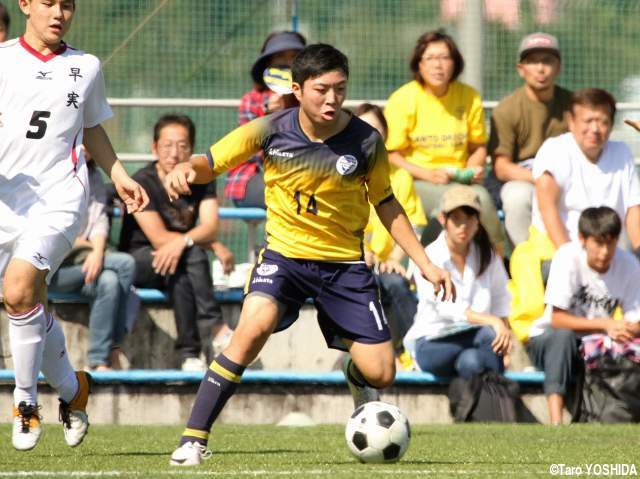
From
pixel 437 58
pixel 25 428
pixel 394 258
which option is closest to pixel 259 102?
pixel 437 58

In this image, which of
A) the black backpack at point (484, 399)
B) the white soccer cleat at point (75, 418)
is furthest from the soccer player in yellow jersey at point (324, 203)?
the black backpack at point (484, 399)

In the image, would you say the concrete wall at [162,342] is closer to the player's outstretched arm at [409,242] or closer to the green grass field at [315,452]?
the green grass field at [315,452]

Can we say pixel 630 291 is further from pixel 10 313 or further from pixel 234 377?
pixel 10 313

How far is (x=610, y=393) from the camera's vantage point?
32.1ft

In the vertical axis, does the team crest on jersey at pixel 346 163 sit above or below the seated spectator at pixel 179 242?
above

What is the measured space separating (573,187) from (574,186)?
0.04 feet

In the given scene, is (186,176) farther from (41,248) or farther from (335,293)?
(335,293)

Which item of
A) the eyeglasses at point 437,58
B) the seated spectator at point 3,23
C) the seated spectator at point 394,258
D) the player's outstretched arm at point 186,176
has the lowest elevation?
the seated spectator at point 394,258

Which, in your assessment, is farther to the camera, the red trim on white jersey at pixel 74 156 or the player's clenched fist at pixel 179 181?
the red trim on white jersey at pixel 74 156

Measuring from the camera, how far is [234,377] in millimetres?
6691

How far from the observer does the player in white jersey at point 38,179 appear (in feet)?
22.4

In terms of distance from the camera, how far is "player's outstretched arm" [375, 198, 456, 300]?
6981 mm

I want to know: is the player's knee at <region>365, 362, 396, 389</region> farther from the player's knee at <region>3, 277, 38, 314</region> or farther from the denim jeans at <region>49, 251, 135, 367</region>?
the denim jeans at <region>49, 251, 135, 367</region>

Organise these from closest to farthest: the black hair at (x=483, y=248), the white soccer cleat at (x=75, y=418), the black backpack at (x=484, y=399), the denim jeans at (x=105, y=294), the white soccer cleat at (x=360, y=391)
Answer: the white soccer cleat at (x=75, y=418)
the white soccer cleat at (x=360, y=391)
the black backpack at (x=484, y=399)
the denim jeans at (x=105, y=294)
the black hair at (x=483, y=248)
